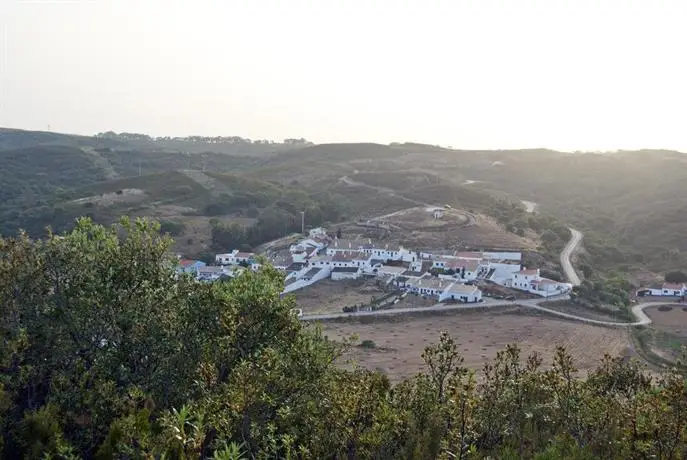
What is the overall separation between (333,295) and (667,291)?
1695 inches

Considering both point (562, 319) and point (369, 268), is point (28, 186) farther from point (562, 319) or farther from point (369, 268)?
point (562, 319)

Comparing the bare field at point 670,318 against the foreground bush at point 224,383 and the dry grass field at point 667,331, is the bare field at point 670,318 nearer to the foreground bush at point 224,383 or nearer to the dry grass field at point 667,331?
the dry grass field at point 667,331

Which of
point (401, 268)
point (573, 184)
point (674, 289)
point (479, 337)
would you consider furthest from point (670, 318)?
point (573, 184)

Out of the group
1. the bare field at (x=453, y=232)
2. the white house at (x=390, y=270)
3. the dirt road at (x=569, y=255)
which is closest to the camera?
the white house at (x=390, y=270)

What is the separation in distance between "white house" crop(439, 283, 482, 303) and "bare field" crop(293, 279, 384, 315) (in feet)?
25.7

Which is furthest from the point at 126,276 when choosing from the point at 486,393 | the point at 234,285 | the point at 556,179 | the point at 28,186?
the point at 556,179

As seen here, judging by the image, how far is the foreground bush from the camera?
11.0 metres

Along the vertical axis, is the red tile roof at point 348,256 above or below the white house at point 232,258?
above

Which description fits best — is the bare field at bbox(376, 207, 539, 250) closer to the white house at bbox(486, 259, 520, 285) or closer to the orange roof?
the orange roof

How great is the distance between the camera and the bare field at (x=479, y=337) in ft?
156

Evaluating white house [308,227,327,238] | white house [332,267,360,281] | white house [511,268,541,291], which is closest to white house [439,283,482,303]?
white house [511,268,541,291]

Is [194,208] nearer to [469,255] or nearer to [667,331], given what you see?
[469,255]

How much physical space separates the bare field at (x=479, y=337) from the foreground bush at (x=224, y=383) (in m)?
29.5

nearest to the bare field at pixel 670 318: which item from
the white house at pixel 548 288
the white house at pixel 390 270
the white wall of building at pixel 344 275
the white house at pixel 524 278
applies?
the white house at pixel 548 288
